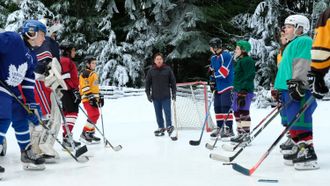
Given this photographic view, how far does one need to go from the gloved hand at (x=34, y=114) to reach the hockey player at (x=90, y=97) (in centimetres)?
195

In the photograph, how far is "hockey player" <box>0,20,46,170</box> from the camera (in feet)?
12.6

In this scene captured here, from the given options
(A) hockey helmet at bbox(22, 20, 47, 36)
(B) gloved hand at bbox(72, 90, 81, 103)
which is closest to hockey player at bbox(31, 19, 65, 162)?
(A) hockey helmet at bbox(22, 20, 47, 36)

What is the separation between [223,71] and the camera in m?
6.34

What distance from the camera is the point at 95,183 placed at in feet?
11.9

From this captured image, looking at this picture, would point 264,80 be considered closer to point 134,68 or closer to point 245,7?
point 245,7

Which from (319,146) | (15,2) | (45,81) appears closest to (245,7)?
(15,2)

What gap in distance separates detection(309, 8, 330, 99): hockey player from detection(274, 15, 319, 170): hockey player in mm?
321

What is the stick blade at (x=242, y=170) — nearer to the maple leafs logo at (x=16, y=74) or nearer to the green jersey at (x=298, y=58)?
the green jersey at (x=298, y=58)

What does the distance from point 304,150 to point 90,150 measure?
2.75m

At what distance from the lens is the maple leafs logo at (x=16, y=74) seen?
3.91m

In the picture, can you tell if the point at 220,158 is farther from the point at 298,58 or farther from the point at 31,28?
the point at 31,28

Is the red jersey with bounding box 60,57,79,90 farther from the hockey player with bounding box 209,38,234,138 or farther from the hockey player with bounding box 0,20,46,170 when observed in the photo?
the hockey player with bounding box 209,38,234,138

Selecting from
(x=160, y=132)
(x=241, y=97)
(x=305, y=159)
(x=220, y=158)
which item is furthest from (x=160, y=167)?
(x=160, y=132)

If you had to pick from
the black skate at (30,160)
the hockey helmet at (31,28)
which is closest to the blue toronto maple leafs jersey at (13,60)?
the hockey helmet at (31,28)
